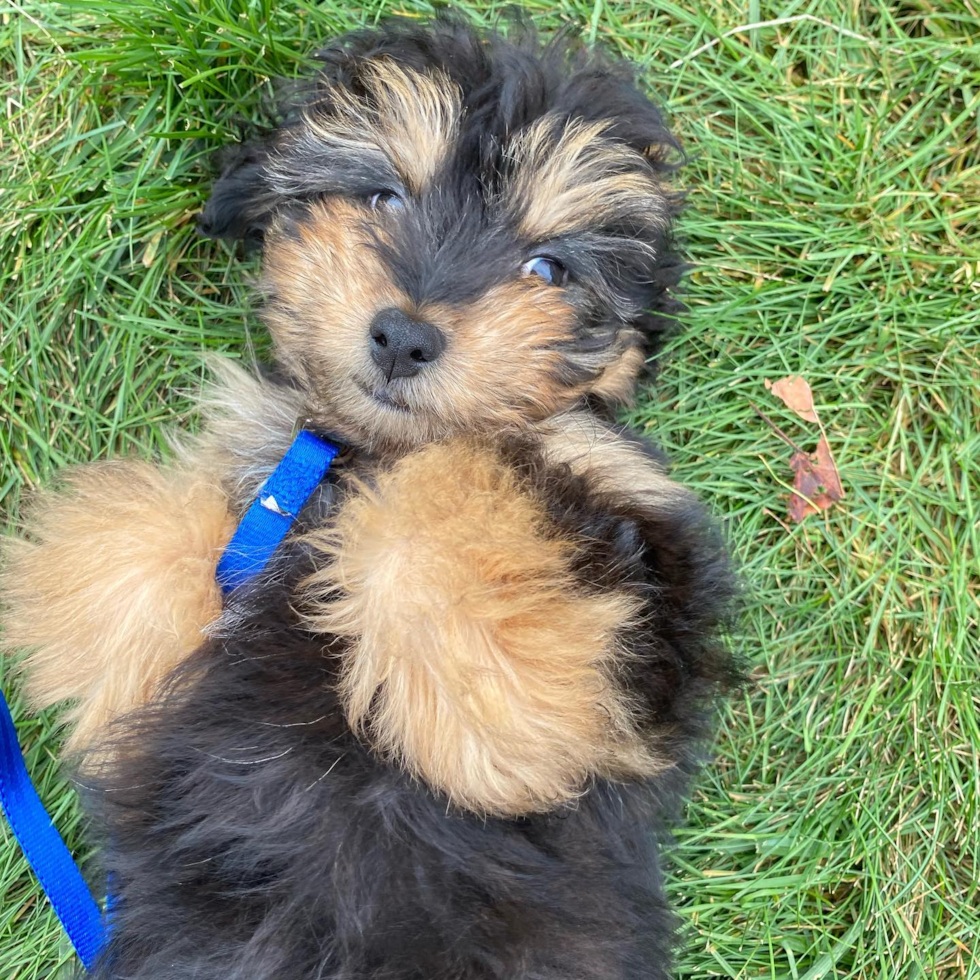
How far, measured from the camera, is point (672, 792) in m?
2.50

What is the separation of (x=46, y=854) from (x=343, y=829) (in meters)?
1.07

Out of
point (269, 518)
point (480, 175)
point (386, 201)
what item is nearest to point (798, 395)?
point (480, 175)

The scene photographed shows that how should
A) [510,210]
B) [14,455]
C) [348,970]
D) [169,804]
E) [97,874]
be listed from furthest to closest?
1. [14,455]
2. [97,874]
3. [510,210]
4. [169,804]
5. [348,970]

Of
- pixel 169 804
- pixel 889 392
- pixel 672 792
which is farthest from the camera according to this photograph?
pixel 889 392

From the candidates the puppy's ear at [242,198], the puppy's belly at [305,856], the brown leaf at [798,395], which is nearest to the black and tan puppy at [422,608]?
the puppy's belly at [305,856]

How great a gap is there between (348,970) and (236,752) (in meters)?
0.55

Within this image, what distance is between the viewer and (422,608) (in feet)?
6.68

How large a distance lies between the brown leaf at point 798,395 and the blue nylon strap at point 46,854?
2846 mm

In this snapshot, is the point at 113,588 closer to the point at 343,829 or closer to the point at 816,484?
the point at 343,829

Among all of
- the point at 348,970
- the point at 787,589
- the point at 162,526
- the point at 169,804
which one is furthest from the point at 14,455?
the point at 787,589

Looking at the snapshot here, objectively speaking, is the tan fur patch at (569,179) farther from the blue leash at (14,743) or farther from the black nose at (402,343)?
the blue leash at (14,743)

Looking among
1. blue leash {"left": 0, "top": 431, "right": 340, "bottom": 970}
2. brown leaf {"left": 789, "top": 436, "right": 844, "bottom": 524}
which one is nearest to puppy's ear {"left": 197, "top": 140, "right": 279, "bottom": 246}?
blue leash {"left": 0, "top": 431, "right": 340, "bottom": 970}

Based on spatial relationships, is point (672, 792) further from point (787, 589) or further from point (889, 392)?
point (889, 392)

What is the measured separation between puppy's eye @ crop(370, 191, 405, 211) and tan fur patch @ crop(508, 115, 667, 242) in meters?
0.31
